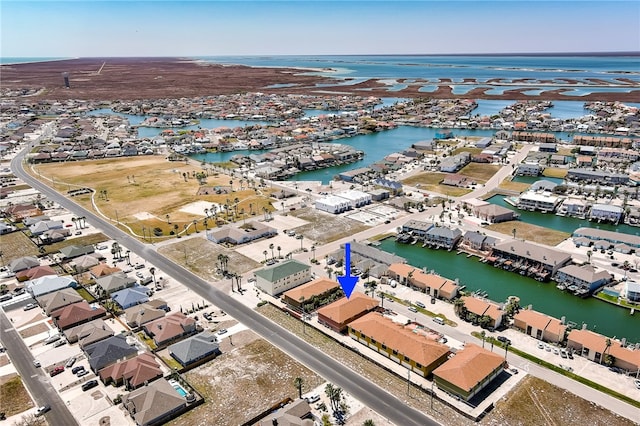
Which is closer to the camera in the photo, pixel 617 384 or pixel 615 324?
pixel 617 384

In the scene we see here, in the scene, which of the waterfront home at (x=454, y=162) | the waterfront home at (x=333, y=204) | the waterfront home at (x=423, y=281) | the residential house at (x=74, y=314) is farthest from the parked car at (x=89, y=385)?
the waterfront home at (x=454, y=162)

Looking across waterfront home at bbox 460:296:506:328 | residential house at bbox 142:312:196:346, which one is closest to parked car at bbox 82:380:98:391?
residential house at bbox 142:312:196:346

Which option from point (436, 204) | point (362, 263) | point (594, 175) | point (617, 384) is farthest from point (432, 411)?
point (594, 175)

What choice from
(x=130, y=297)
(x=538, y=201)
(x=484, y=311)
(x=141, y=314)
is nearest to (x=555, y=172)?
(x=538, y=201)

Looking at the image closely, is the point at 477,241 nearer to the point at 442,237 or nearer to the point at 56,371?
the point at 442,237

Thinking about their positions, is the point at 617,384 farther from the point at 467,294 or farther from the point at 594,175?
the point at 594,175

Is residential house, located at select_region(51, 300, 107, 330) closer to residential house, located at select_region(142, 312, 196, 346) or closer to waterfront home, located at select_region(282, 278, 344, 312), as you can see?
residential house, located at select_region(142, 312, 196, 346)

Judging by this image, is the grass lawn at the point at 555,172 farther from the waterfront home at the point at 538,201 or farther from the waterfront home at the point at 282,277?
the waterfront home at the point at 282,277
